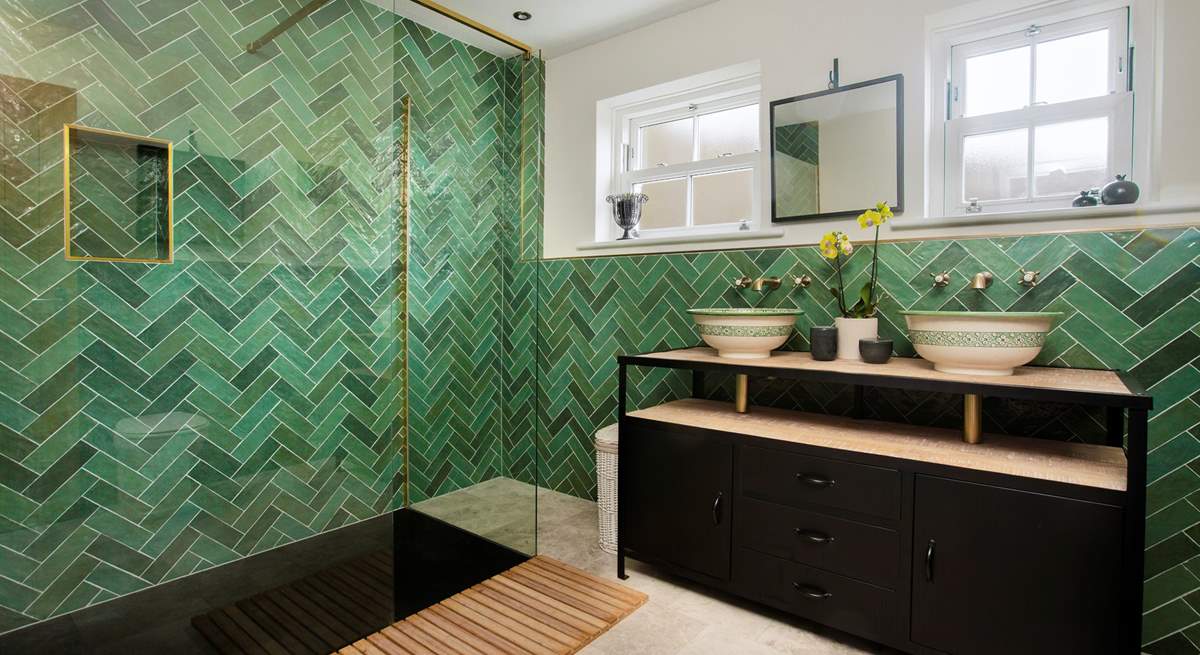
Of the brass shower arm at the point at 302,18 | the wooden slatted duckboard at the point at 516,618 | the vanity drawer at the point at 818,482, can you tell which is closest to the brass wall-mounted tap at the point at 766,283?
the vanity drawer at the point at 818,482

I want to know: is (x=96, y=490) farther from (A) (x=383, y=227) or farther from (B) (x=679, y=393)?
(B) (x=679, y=393)

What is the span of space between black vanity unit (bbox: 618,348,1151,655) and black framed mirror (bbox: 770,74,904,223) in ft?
2.16

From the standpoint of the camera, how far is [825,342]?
1963mm

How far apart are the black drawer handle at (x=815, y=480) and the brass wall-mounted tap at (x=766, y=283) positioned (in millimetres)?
859

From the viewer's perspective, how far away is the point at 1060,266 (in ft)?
6.00

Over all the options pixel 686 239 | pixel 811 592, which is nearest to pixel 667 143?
pixel 686 239

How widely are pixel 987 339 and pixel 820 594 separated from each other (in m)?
0.87

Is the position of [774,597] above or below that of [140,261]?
below

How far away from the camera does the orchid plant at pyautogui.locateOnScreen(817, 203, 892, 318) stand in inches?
78.0

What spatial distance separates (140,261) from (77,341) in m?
0.22

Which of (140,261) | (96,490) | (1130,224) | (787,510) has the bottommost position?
(787,510)

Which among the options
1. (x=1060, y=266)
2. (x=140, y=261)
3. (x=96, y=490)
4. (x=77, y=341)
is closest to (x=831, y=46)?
(x=1060, y=266)

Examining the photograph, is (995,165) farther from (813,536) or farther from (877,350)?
(813,536)

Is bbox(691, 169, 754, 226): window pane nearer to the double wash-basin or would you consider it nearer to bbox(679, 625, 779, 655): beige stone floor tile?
the double wash-basin
